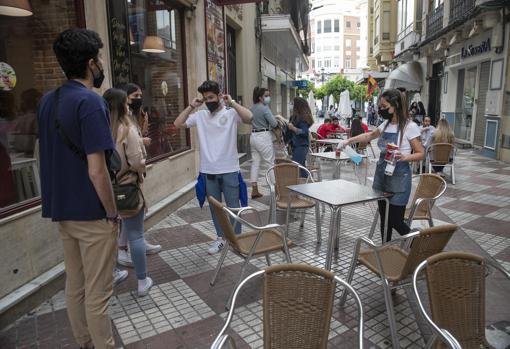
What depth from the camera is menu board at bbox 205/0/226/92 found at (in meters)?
7.94

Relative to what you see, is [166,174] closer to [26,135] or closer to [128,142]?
[26,135]

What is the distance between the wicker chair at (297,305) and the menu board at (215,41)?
6.56m

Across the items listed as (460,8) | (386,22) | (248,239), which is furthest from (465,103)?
(386,22)

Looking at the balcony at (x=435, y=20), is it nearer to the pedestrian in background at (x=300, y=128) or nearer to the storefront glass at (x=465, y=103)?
the storefront glass at (x=465, y=103)

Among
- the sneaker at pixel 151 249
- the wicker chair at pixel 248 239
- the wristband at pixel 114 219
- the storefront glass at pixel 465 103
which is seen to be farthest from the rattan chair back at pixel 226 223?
the storefront glass at pixel 465 103

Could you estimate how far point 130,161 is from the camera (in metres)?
3.16

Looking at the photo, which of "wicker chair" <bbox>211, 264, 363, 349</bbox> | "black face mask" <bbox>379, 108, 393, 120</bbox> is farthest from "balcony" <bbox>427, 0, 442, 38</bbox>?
"wicker chair" <bbox>211, 264, 363, 349</bbox>

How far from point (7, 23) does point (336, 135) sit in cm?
846

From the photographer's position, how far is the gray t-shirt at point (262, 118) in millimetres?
6477

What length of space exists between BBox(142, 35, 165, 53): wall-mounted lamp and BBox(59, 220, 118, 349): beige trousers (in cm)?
446

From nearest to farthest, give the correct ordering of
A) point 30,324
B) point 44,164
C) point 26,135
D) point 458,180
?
point 44,164 < point 30,324 < point 26,135 < point 458,180

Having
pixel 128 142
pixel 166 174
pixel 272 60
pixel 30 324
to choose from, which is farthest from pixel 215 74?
pixel 272 60

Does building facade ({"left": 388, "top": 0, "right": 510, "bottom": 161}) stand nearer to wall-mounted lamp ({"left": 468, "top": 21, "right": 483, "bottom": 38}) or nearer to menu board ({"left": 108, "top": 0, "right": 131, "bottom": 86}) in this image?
wall-mounted lamp ({"left": 468, "top": 21, "right": 483, "bottom": 38})

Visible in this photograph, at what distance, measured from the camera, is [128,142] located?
10.2 feet
